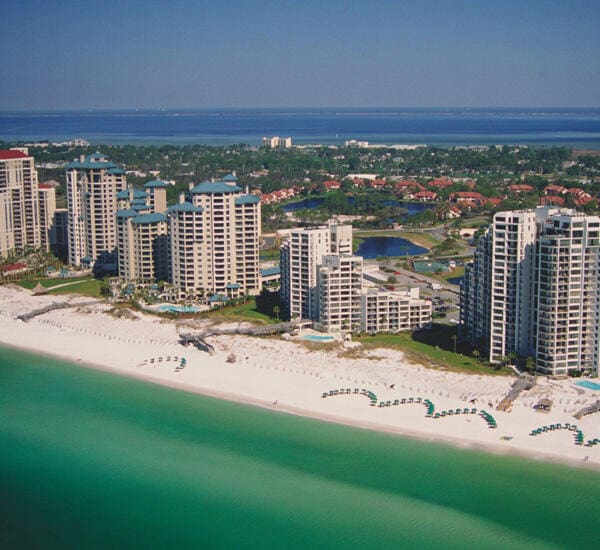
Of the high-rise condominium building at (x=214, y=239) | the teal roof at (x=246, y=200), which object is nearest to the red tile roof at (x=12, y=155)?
the high-rise condominium building at (x=214, y=239)

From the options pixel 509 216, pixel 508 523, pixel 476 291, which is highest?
pixel 509 216

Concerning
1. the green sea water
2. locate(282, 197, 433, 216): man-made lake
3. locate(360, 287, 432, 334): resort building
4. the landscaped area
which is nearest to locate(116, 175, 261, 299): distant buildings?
the landscaped area

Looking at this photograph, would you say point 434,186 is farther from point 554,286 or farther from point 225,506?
point 225,506

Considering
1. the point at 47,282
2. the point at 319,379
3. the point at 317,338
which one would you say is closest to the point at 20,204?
the point at 47,282

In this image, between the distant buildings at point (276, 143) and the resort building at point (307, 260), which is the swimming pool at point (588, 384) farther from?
the distant buildings at point (276, 143)

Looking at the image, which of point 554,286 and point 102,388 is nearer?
point 554,286

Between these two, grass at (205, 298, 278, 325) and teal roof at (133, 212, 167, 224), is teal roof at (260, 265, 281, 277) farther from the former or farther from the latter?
teal roof at (133, 212, 167, 224)

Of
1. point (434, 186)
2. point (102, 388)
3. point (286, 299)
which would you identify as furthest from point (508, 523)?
point (434, 186)
